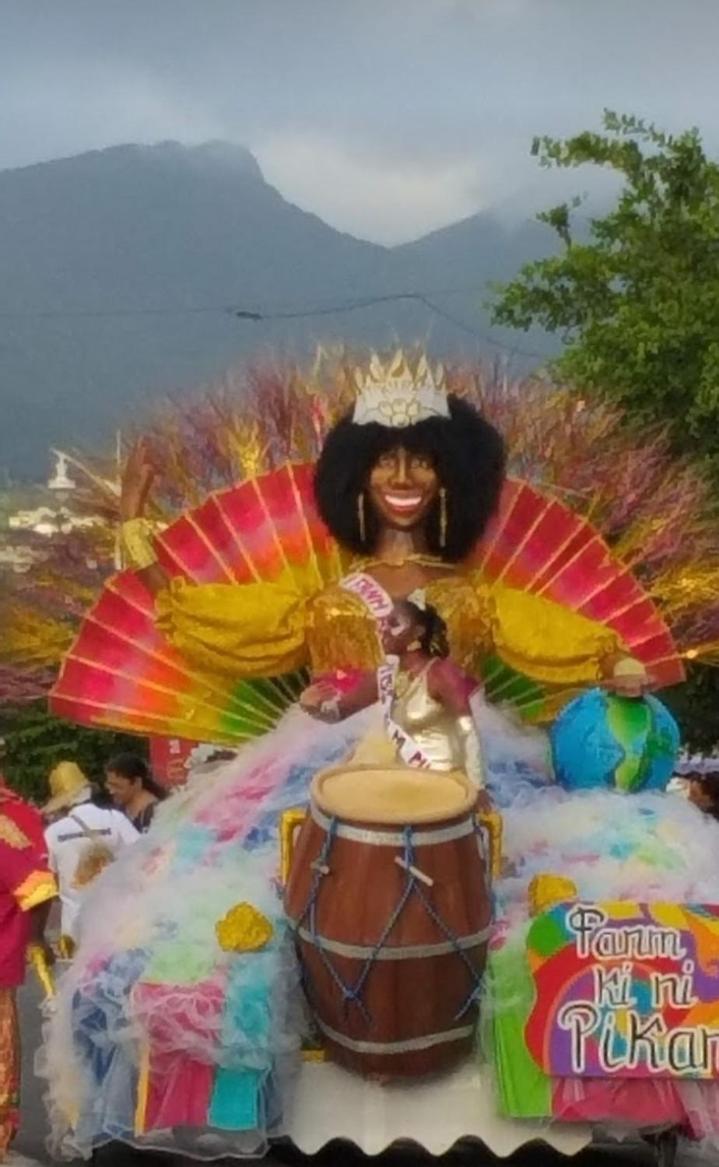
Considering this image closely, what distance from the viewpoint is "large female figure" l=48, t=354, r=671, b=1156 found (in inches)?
208

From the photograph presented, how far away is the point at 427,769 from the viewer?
5547mm

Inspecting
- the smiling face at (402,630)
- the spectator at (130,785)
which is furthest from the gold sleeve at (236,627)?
the spectator at (130,785)

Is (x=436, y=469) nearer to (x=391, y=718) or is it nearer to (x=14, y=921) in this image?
(x=391, y=718)

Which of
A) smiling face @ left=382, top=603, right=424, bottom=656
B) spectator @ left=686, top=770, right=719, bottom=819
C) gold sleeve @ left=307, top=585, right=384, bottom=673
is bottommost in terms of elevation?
spectator @ left=686, top=770, right=719, bottom=819

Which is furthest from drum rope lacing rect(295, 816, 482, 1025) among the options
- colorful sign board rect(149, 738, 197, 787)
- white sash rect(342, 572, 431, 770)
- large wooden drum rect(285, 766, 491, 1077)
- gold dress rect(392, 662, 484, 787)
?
colorful sign board rect(149, 738, 197, 787)

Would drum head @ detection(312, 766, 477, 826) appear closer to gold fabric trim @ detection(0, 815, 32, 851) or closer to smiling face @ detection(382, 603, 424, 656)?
smiling face @ detection(382, 603, 424, 656)

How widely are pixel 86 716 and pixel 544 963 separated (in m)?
2.48

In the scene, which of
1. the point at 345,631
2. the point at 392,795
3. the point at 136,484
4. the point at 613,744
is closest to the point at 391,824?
the point at 392,795

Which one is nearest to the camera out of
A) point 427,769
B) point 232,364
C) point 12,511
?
point 427,769

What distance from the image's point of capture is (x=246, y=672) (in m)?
6.90

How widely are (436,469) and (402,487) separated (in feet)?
0.50

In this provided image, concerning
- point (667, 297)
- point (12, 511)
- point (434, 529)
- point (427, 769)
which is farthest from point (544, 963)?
point (12, 511)

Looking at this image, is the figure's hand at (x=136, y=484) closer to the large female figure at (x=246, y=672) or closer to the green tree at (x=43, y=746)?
the large female figure at (x=246, y=672)

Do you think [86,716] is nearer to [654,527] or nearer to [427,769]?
[427,769]
